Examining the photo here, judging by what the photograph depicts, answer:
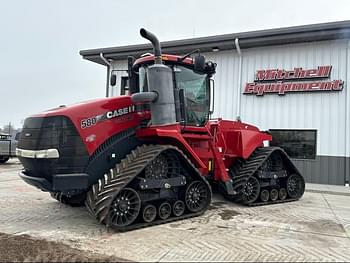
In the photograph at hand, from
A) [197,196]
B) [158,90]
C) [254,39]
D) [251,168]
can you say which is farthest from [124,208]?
[254,39]

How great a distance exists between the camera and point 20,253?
4.30m

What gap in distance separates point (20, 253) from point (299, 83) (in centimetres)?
1080

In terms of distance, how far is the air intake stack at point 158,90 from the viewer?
5977 millimetres

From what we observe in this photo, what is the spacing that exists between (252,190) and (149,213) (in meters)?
3.09

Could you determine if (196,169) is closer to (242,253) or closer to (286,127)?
(242,253)

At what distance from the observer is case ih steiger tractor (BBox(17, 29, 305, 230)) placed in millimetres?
5406

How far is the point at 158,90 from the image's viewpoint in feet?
19.8

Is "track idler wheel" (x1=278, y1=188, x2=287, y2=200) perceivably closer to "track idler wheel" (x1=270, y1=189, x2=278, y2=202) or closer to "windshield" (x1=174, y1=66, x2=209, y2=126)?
"track idler wheel" (x1=270, y1=189, x2=278, y2=202)

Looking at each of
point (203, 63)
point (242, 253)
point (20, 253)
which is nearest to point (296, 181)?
Result: point (203, 63)

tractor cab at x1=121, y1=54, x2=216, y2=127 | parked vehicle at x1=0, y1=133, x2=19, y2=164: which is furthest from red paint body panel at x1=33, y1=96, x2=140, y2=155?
parked vehicle at x1=0, y1=133, x2=19, y2=164

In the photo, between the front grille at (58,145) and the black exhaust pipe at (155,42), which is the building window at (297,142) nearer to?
the black exhaust pipe at (155,42)

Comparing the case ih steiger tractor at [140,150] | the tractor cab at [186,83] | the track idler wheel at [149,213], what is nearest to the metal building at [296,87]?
the case ih steiger tractor at [140,150]

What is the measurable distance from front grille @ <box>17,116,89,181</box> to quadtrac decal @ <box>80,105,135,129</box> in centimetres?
20

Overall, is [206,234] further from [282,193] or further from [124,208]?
[282,193]
